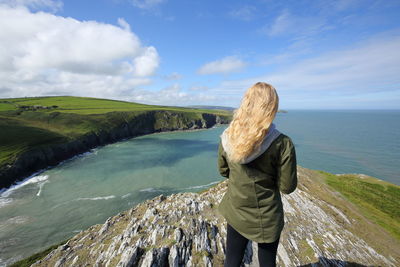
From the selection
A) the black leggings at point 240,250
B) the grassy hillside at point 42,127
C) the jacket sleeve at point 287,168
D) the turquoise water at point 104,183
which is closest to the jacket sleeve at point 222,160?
the jacket sleeve at point 287,168

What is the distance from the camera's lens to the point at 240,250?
143 inches

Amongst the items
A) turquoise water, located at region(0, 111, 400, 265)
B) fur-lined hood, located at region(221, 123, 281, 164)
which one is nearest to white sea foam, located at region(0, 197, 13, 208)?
turquoise water, located at region(0, 111, 400, 265)

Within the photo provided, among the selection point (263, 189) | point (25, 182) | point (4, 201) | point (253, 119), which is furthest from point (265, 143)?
point (25, 182)

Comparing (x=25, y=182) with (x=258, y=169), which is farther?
(x=25, y=182)

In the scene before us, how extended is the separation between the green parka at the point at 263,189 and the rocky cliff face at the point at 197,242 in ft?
23.7

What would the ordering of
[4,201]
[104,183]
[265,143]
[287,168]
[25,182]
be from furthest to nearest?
[25,182] < [104,183] < [4,201] < [287,168] < [265,143]

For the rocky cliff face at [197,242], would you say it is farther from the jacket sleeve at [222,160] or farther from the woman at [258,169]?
the jacket sleeve at [222,160]

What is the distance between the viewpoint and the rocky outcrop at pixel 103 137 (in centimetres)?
4861

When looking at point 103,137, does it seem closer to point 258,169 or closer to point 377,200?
point 377,200

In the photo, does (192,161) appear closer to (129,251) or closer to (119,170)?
(119,170)

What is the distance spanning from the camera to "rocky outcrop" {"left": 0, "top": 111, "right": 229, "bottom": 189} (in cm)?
4861

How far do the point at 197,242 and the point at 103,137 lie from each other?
318ft

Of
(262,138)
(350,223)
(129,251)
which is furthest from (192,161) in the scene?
(262,138)

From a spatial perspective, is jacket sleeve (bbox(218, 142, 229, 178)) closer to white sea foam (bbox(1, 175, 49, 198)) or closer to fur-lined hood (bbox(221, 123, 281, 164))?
fur-lined hood (bbox(221, 123, 281, 164))
